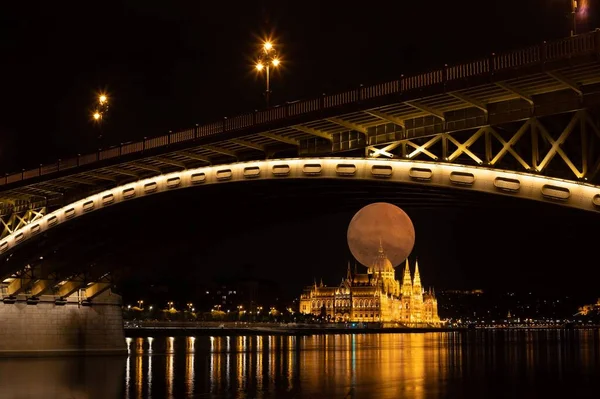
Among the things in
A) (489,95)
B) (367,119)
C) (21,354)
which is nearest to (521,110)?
(489,95)

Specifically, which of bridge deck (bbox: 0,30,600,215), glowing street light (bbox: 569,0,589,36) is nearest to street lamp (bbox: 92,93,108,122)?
bridge deck (bbox: 0,30,600,215)

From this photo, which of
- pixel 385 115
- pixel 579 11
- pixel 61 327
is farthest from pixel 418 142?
pixel 61 327

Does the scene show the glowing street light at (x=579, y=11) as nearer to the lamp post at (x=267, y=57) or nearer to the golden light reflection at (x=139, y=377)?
the lamp post at (x=267, y=57)

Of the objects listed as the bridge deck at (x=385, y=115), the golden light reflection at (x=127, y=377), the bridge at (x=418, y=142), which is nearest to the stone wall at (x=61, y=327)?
the golden light reflection at (x=127, y=377)

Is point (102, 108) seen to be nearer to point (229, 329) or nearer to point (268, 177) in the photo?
point (268, 177)

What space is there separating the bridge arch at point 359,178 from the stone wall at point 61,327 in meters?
9.64

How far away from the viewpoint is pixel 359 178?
107 feet

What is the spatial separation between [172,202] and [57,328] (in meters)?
19.7

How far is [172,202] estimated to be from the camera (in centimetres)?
4388

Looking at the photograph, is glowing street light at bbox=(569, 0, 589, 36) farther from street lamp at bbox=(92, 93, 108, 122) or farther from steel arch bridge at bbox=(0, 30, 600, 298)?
street lamp at bbox=(92, 93, 108, 122)

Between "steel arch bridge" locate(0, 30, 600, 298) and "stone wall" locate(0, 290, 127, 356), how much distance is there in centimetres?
1372

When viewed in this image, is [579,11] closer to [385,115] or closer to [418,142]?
[385,115]

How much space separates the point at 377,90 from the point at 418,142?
128 inches

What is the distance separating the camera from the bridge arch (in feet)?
86.1
